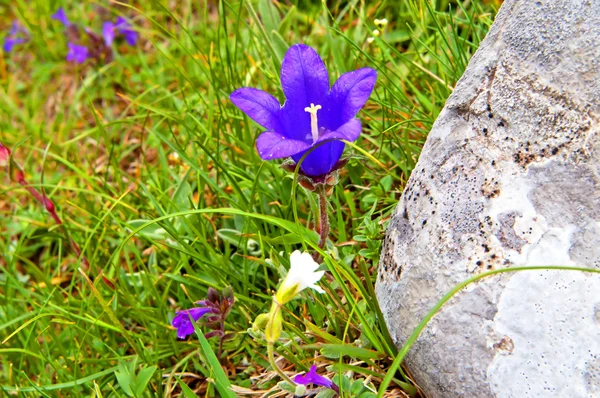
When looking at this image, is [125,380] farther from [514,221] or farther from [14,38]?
[14,38]

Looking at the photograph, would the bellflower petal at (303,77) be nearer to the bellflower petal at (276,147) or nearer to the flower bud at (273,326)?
the bellflower petal at (276,147)

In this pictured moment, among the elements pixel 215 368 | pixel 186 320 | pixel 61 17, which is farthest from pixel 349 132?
pixel 61 17

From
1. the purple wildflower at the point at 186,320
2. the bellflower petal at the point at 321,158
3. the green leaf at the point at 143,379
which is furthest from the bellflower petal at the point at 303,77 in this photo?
the green leaf at the point at 143,379

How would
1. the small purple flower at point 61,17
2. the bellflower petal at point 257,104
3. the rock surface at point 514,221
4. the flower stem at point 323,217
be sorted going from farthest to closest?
1. the small purple flower at point 61,17
2. the flower stem at point 323,217
3. the bellflower petal at point 257,104
4. the rock surface at point 514,221

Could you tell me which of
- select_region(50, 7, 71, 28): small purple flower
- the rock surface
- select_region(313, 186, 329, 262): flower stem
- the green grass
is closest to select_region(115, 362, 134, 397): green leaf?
the green grass

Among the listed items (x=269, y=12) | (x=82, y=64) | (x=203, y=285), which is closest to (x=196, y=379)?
(x=203, y=285)

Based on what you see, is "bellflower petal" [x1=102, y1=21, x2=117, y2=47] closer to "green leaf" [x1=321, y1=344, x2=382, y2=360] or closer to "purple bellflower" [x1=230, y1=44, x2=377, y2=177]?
"purple bellflower" [x1=230, y1=44, x2=377, y2=177]
